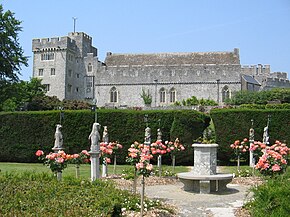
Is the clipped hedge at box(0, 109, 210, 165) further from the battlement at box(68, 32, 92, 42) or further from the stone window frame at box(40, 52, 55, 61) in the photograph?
the battlement at box(68, 32, 92, 42)

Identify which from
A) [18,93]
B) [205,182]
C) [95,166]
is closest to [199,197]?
[205,182]

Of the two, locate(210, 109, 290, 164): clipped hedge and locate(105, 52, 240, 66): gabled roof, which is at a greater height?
locate(105, 52, 240, 66): gabled roof

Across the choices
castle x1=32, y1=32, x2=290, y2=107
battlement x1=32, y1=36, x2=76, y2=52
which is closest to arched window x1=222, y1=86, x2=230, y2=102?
castle x1=32, y1=32, x2=290, y2=107

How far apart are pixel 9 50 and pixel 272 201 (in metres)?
28.0

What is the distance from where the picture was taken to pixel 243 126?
2216cm

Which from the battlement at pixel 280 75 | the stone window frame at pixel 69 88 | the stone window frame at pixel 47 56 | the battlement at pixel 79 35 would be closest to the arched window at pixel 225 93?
the stone window frame at pixel 69 88

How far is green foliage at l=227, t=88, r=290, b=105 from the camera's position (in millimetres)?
50812

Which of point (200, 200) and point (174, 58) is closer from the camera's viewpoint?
point (200, 200)

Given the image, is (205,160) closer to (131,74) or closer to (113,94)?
(131,74)

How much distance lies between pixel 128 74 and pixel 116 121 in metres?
34.1

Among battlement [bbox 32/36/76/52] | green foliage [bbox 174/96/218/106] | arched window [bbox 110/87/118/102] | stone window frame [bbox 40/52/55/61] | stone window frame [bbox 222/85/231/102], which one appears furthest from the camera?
stone window frame [bbox 40/52/55/61]

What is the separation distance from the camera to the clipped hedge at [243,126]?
21.8 m

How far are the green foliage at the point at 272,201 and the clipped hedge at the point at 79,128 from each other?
13955 millimetres

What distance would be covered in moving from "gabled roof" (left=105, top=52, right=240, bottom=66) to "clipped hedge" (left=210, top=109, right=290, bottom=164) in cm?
3604
